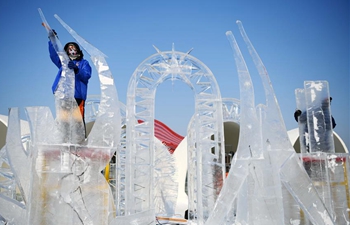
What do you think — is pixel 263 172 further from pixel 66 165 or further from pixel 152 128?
pixel 152 128

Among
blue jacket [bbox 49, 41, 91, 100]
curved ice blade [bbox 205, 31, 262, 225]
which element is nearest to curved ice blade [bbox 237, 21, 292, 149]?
curved ice blade [bbox 205, 31, 262, 225]

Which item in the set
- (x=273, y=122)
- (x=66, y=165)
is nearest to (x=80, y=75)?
(x=66, y=165)

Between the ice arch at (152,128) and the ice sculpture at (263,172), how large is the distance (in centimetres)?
150

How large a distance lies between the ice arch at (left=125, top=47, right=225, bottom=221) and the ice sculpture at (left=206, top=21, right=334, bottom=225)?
1.50 m

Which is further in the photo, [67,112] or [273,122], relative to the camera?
[273,122]

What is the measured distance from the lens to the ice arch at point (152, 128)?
5.23 meters

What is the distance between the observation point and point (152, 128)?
552cm

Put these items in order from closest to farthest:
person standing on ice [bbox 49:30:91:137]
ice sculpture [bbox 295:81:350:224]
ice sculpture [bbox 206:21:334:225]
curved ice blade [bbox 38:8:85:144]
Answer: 1. curved ice blade [bbox 38:8:85:144]
2. ice sculpture [bbox 206:21:334:225]
3. person standing on ice [bbox 49:30:91:137]
4. ice sculpture [bbox 295:81:350:224]

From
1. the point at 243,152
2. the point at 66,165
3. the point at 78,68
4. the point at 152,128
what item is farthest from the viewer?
the point at 152,128

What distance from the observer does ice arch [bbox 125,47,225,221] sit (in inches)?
206

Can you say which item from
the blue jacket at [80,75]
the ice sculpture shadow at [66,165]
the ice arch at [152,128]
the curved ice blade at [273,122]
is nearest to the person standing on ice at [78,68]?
the blue jacket at [80,75]

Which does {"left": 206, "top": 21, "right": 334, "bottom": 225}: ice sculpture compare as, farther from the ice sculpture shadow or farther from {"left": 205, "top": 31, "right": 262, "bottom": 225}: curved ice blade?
the ice sculpture shadow

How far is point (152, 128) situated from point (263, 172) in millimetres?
2293

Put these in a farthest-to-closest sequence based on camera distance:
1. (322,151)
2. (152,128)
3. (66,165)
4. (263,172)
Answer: (152,128) < (322,151) < (263,172) < (66,165)
